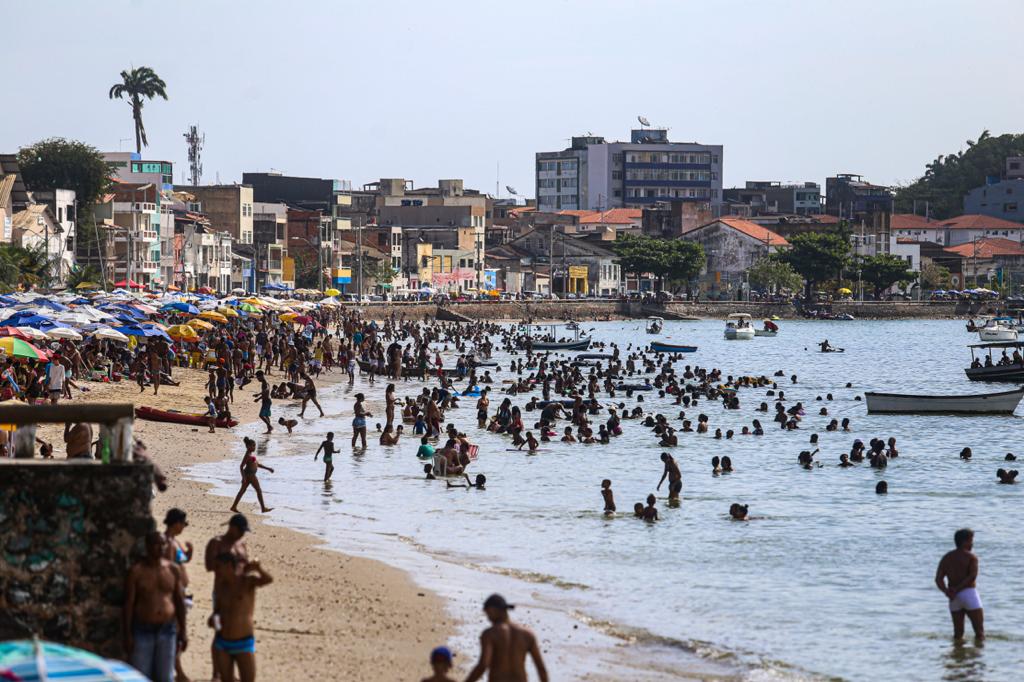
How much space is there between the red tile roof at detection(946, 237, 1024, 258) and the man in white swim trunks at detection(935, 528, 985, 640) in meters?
147

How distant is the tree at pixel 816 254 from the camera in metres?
140

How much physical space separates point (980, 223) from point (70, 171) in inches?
4496

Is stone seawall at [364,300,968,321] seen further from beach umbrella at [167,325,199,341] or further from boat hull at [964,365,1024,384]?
beach umbrella at [167,325,199,341]

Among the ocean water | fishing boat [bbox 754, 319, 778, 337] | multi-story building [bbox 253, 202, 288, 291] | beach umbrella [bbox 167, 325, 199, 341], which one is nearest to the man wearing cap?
the ocean water

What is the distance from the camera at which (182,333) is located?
48.8 m

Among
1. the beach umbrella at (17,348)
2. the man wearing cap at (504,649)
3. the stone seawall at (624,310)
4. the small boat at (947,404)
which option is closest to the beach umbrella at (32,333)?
the beach umbrella at (17,348)

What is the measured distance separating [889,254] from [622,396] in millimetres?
97949

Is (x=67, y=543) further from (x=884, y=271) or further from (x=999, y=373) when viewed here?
(x=884, y=271)

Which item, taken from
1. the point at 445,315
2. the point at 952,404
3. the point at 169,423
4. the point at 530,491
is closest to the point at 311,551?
the point at 530,491

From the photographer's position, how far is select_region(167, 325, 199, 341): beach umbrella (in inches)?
1917

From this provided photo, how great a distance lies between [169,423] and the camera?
36.0 m

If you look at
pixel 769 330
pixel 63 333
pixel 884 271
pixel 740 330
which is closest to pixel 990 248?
pixel 884 271

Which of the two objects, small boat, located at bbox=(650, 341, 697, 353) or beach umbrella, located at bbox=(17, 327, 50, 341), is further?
small boat, located at bbox=(650, 341, 697, 353)

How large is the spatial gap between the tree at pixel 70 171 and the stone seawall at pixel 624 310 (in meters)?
28.1
